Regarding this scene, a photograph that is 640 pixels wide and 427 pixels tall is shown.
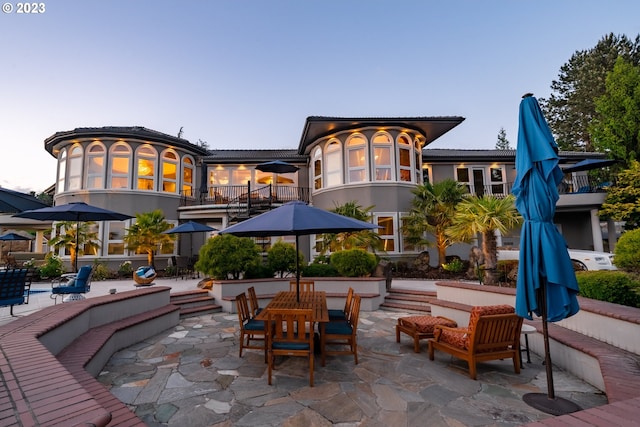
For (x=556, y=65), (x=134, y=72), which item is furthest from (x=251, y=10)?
(x=556, y=65)

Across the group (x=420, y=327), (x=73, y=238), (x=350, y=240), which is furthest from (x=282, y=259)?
(x=73, y=238)

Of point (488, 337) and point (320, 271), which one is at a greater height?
point (320, 271)

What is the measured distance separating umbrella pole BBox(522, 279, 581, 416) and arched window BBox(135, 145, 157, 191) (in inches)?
677

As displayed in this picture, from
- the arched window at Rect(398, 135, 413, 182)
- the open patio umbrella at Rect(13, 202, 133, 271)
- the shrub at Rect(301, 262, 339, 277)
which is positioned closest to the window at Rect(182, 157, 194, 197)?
the open patio umbrella at Rect(13, 202, 133, 271)

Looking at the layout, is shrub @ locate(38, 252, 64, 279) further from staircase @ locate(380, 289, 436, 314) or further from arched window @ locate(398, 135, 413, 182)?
arched window @ locate(398, 135, 413, 182)

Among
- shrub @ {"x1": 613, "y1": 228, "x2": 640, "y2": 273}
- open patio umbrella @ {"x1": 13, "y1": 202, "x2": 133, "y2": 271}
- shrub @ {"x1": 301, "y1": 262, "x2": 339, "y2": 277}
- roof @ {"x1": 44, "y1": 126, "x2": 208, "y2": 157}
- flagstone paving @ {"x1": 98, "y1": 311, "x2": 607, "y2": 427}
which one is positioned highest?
roof @ {"x1": 44, "y1": 126, "x2": 208, "y2": 157}

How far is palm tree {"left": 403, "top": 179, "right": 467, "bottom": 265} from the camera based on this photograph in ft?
42.8

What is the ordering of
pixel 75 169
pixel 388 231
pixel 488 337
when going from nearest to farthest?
pixel 488 337 < pixel 388 231 < pixel 75 169

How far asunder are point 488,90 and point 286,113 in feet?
65.2

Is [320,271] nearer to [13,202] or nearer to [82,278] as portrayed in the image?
[82,278]

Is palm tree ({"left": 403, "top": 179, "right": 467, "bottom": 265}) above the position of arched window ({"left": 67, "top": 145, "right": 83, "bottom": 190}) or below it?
below

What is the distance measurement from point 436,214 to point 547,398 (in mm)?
10415

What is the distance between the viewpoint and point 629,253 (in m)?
6.86

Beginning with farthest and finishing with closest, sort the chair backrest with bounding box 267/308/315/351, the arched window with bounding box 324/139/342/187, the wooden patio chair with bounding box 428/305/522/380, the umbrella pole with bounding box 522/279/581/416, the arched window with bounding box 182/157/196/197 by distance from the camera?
the arched window with bounding box 182/157/196/197 < the arched window with bounding box 324/139/342/187 < the wooden patio chair with bounding box 428/305/522/380 < the chair backrest with bounding box 267/308/315/351 < the umbrella pole with bounding box 522/279/581/416
